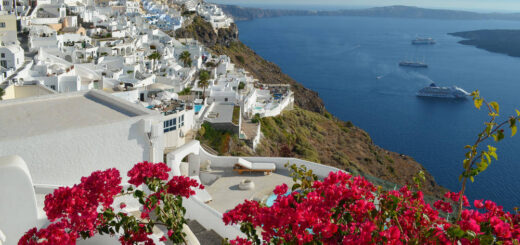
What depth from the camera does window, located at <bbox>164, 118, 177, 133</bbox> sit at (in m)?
18.1

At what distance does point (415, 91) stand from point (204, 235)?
58977mm

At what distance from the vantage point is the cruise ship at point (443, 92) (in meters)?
60.5

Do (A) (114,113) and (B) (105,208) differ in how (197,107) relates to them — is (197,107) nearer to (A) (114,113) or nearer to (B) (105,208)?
(A) (114,113)

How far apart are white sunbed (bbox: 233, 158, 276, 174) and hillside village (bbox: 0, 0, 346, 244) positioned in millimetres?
28

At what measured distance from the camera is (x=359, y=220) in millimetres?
4371

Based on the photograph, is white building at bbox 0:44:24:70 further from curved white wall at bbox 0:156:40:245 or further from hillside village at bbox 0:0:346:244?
curved white wall at bbox 0:156:40:245

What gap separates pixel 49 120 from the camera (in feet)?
29.9

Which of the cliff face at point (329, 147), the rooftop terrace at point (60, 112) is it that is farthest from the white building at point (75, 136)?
the cliff face at point (329, 147)

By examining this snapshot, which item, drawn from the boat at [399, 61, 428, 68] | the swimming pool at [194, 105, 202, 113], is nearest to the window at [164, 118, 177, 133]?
the swimming pool at [194, 105, 202, 113]

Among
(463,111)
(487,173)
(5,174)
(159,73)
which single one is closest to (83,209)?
(5,174)

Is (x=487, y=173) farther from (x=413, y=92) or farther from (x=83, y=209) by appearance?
(x=83, y=209)

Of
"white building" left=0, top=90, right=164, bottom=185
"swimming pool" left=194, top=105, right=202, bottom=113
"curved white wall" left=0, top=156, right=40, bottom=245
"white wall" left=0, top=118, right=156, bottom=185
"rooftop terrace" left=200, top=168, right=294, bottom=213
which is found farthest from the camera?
"swimming pool" left=194, top=105, right=202, bottom=113

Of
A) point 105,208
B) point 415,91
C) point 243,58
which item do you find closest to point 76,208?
point 105,208

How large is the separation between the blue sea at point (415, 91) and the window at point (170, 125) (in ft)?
80.1
